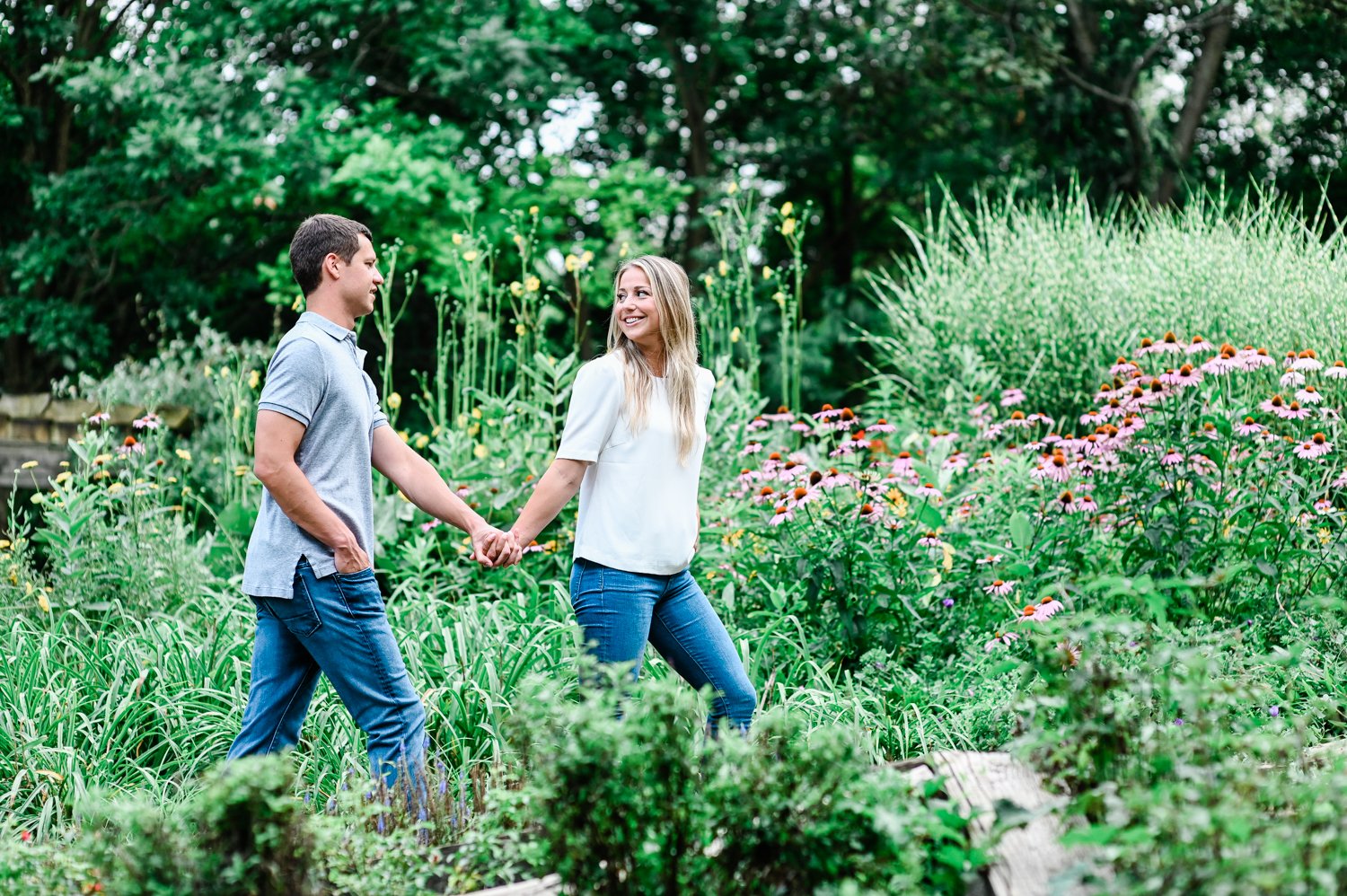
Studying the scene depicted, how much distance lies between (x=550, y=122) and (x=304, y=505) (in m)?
9.18

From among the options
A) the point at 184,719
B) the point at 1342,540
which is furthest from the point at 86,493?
the point at 1342,540

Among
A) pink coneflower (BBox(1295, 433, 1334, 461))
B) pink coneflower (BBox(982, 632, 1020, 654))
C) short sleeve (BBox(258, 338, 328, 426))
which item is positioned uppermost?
short sleeve (BBox(258, 338, 328, 426))

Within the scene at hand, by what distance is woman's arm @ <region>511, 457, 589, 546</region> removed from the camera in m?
2.85

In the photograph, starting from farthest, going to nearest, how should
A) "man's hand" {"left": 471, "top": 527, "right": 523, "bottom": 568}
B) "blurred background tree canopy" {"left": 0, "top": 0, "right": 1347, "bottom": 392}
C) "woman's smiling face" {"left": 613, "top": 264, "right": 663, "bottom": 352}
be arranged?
"blurred background tree canopy" {"left": 0, "top": 0, "right": 1347, "bottom": 392} < "man's hand" {"left": 471, "top": 527, "right": 523, "bottom": 568} < "woman's smiling face" {"left": 613, "top": 264, "right": 663, "bottom": 352}

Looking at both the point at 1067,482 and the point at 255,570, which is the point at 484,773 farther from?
the point at 1067,482

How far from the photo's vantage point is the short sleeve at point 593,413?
281 centimetres

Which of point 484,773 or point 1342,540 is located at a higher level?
point 1342,540

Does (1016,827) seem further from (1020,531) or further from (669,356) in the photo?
(1020,531)

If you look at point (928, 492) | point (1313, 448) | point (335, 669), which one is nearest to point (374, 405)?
point (335, 669)

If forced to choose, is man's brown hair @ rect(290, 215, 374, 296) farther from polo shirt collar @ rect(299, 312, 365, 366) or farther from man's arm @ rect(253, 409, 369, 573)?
man's arm @ rect(253, 409, 369, 573)

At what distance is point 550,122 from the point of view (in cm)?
1122

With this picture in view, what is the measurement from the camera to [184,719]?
3.58 meters

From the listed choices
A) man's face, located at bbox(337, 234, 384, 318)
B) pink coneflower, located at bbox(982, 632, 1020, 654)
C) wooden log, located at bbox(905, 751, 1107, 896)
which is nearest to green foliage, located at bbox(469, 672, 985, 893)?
wooden log, located at bbox(905, 751, 1107, 896)

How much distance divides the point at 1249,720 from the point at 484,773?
6.21 ft
